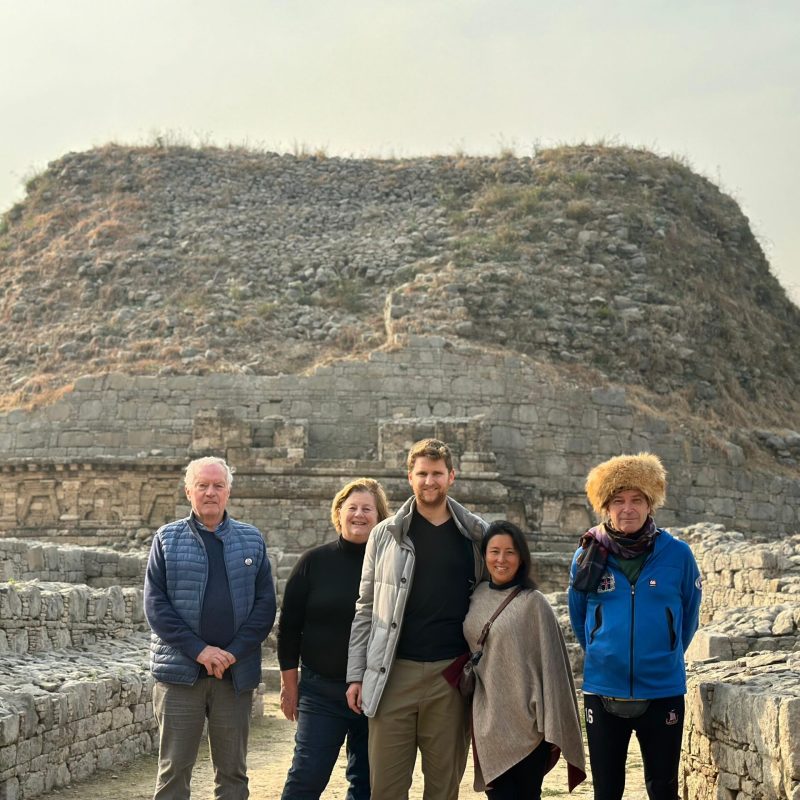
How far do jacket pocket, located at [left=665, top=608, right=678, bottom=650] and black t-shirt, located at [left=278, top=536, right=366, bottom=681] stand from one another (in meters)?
1.58

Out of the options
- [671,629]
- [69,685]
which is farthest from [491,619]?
[69,685]

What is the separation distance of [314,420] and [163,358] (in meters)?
4.19

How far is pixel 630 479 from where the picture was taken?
5977 millimetres

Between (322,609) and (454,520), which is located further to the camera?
(322,609)

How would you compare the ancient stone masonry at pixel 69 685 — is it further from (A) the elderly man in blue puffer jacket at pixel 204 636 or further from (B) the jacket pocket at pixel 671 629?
(B) the jacket pocket at pixel 671 629

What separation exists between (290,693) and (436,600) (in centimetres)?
99

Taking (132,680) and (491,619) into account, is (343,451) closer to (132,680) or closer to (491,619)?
(132,680)

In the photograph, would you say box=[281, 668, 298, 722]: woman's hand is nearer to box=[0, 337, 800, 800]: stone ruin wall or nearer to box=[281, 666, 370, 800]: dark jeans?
box=[281, 666, 370, 800]: dark jeans

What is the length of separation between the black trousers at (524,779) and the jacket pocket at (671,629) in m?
0.73

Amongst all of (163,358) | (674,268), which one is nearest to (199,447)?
(163,358)

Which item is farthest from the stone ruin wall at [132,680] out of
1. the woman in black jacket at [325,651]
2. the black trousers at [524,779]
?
the woman in black jacket at [325,651]

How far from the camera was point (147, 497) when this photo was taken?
22.2 m

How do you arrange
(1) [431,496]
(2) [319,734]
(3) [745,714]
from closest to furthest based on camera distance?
(3) [745,714] < (1) [431,496] < (2) [319,734]

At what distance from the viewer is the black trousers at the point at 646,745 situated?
5.72 metres
